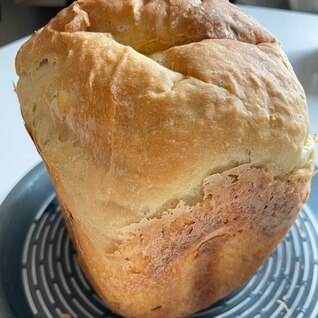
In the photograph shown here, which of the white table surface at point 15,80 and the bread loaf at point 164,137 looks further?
the white table surface at point 15,80

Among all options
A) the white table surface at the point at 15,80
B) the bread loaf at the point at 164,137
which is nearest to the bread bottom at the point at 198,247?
the bread loaf at the point at 164,137

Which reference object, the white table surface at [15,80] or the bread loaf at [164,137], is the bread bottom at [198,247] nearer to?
the bread loaf at [164,137]

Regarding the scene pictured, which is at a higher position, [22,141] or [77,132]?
[77,132]

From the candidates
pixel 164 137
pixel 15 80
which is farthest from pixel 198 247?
pixel 15 80


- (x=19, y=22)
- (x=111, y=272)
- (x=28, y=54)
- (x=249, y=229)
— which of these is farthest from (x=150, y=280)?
(x=19, y=22)

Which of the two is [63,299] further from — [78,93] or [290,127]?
[290,127]

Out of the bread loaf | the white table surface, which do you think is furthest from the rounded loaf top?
the white table surface

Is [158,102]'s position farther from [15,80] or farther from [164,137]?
[15,80]

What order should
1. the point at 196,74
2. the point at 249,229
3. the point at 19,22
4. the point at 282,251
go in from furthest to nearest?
the point at 19,22
the point at 282,251
the point at 249,229
the point at 196,74
